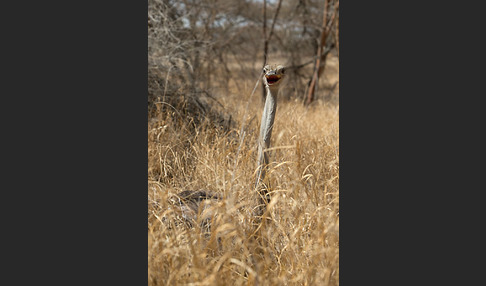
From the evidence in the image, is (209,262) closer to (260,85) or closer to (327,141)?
(327,141)

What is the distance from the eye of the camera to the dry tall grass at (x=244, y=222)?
7.75 ft

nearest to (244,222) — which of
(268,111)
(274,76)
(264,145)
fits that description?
(264,145)

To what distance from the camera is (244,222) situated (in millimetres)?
2611

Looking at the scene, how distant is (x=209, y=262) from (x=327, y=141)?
1605 mm

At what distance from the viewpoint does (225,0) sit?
547 centimetres

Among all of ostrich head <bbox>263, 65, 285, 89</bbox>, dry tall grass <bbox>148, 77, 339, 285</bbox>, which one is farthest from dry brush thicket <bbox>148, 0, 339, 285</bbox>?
ostrich head <bbox>263, 65, 285, 89</bbox>

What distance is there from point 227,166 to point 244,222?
66 centimetres

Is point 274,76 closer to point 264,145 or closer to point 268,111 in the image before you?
point 268,111

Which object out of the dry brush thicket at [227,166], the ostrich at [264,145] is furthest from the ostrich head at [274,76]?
the dry brush thicket at [227,166]

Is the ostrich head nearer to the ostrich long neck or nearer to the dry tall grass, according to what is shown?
the ostrich long neck

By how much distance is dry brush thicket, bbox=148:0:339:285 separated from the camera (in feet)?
7.91

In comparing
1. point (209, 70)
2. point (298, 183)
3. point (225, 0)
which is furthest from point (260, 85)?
point (298, 183)

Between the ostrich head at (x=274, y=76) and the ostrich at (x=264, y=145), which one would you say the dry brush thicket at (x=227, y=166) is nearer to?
the ostrich at (x=264, y=145)

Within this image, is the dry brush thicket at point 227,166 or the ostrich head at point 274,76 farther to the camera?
the ostrich head at point 274,76
